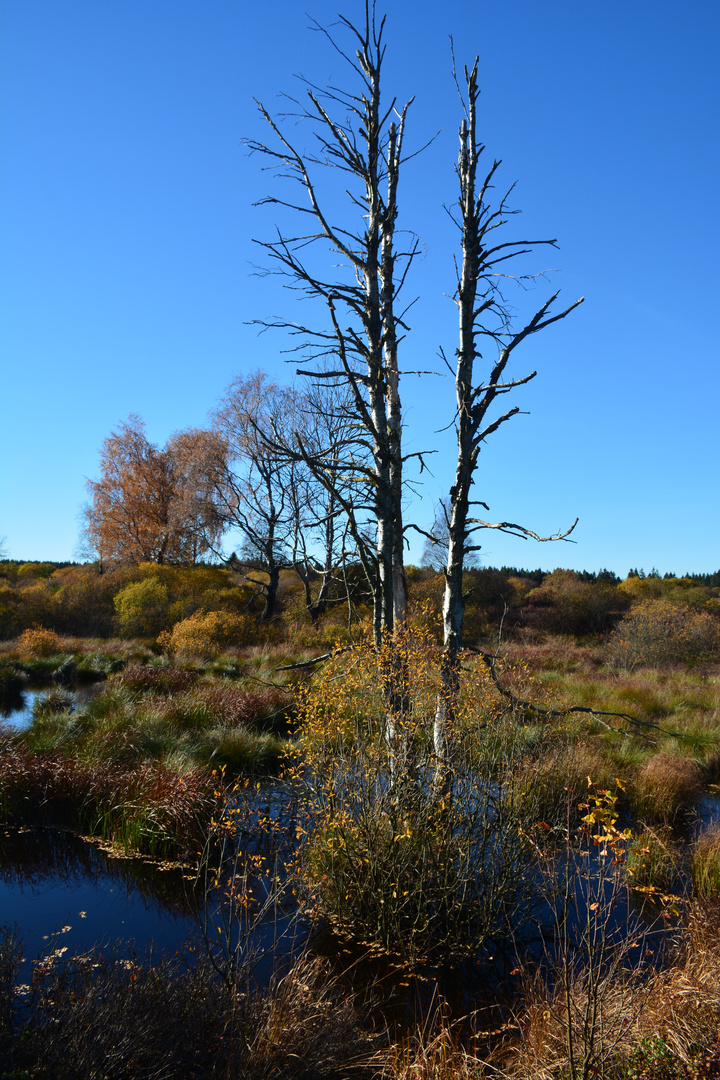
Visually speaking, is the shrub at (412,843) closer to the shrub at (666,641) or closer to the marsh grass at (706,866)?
the marsh grass at (706,866)

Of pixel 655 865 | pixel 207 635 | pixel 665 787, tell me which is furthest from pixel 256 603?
pixel 655 865

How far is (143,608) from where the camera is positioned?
2262 cm

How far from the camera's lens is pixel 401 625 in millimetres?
5820

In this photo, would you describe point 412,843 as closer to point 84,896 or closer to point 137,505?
point 84,896

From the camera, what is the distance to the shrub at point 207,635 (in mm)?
18406

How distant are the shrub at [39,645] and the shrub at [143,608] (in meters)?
3.41

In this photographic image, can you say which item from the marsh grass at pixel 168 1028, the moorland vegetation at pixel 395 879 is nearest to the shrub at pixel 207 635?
the moorland vegetation at pixel 395 879

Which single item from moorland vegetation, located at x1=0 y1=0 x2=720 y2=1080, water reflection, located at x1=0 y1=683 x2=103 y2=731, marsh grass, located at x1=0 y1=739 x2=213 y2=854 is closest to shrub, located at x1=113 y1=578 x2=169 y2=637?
water reflection, located at x1=0 y1=683 x2=103 y2=731

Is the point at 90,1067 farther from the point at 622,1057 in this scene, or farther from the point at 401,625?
the point at 401,625

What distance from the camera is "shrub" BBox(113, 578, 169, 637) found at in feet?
73.6

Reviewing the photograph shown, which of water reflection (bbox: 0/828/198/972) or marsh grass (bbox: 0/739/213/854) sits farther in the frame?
marsh grass (bbox: 0/739/213/854)

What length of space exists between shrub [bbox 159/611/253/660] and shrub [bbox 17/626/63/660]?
10.0ft

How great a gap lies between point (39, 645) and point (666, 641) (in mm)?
19045

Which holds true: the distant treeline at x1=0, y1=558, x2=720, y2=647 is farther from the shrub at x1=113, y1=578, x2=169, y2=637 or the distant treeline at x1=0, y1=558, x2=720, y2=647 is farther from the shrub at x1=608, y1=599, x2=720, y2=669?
the shrub at x1=608, y1=599, x2=720, y2=669
